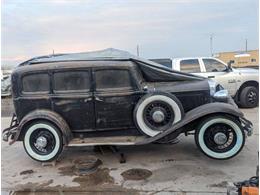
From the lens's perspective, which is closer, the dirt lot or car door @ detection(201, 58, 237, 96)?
the dirt lot

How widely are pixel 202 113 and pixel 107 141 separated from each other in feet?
5.57

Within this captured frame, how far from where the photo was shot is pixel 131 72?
18.8 ft

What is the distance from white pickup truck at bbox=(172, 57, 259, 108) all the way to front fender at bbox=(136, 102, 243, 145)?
507 centimetres

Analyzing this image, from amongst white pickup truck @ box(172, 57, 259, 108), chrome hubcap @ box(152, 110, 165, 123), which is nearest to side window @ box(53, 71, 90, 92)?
chrome hubcap @ box(152, 110, 165, 123)

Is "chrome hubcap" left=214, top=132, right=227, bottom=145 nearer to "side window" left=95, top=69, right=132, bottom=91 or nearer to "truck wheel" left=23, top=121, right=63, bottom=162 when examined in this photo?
"side window" left=95, top=69, right=132, bottom=91

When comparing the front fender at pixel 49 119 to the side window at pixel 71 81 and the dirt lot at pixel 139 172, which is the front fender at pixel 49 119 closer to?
the side window at pixel 71 81

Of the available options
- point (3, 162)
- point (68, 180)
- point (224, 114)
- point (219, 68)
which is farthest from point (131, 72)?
point (219, 68)

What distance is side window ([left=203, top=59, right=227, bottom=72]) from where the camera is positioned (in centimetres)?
1036

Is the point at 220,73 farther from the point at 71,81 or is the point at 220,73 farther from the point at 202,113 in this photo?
the point at 71,81

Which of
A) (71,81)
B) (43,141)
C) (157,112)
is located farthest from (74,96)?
(157,112)

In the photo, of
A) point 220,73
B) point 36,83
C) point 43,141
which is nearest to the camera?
point 43,141

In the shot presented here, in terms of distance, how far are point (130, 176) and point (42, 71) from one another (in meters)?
2.38

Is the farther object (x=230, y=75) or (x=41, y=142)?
(x=230, y=75)

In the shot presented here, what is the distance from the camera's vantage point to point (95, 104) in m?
5.68
